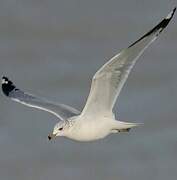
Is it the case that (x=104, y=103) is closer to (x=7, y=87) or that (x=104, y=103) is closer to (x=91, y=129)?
(x=91, y=129)

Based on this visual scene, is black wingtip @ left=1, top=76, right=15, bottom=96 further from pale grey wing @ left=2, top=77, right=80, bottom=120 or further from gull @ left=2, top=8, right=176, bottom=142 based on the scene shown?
gull @ left=2, top=8, right=176, bottom=142

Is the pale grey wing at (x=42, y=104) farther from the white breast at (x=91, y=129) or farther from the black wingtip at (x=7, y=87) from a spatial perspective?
the white breast at (x=91, y=129)

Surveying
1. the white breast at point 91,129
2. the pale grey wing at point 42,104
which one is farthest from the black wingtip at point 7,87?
the white breast at point 91,129

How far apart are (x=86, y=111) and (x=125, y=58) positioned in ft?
1.95

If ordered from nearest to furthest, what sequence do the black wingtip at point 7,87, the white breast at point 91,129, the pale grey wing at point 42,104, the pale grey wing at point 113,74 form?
the pale grey wing at point 113,74 < the white breast at point 91,129 < the pale grey wing at point 42,104 < the black wingtip at point 7,87

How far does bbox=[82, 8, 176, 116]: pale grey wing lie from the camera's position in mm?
7465

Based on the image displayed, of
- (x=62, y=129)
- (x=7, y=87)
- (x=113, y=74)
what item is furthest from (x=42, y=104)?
(x=113, y=74)

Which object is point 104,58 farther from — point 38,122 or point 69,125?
point 69,125

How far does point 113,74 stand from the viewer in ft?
25.1

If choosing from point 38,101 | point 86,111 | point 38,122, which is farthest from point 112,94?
point 38,122

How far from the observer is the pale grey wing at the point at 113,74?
7465mm

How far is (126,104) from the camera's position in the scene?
32.4 ft

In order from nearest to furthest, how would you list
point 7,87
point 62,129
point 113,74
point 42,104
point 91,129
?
1. point 113,74
2. point 91,129
3. point 62,129
4. point 42,104
5. point 7,87

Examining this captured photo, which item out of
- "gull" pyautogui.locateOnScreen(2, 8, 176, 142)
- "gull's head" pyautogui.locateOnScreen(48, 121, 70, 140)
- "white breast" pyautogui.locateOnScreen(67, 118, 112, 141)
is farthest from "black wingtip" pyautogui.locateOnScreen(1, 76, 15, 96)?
"white breast" pyautogui.locateOnScreen(67, 118, 112, 141)
